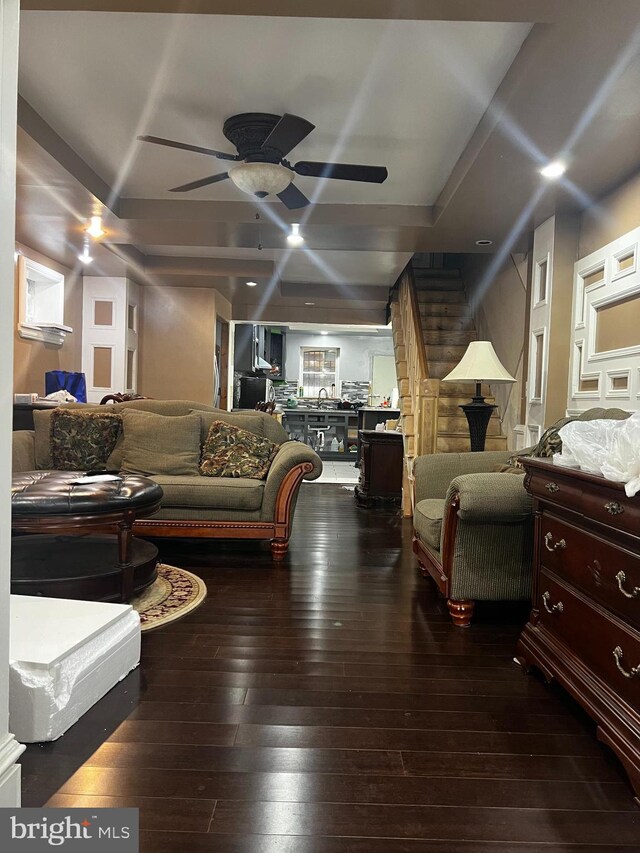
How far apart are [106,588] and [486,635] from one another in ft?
5.92

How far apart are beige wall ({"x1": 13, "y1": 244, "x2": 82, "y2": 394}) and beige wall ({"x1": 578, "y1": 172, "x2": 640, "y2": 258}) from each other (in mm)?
4676

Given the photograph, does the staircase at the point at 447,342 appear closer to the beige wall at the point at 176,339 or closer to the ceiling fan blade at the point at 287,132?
the ceiling fan blade at the point at 287,132

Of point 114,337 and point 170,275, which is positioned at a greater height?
point 170,275

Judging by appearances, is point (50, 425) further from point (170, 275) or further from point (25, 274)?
point (170, 275)

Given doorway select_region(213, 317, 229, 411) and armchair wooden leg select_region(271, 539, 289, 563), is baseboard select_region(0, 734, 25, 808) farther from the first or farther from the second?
doorway select_region(213, 317, 229, 411)

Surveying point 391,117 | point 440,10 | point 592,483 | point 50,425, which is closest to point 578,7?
point 440,10

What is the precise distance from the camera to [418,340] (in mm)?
5598

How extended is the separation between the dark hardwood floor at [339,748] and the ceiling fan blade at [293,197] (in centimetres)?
271

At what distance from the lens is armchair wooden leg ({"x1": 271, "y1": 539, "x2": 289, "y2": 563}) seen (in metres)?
3.91

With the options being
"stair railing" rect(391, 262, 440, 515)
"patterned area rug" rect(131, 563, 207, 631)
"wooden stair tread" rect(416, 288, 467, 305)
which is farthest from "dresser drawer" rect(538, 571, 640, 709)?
"wooden stair tread" rect(416, 288, 467, 305)

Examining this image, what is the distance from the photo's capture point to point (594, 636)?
1832 millimetres

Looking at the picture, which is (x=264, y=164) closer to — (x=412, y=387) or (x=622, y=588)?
(x=622, y=588)

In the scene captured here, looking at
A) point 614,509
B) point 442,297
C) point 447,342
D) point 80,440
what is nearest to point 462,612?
point 614,509

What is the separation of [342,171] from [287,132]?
427mm
